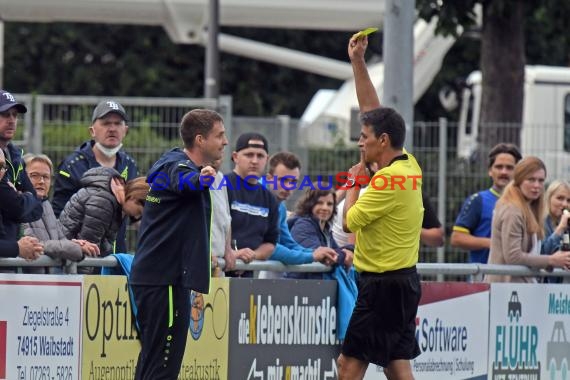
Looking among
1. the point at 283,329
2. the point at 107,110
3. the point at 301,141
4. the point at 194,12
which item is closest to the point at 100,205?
the point at 107,110

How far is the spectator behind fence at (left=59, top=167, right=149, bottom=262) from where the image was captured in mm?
9562

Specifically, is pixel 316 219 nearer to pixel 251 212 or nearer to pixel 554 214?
pixel 251 212

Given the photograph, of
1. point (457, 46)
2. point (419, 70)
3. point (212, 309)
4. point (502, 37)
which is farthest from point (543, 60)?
point (212, 309)

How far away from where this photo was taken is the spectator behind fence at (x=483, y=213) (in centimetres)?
1235

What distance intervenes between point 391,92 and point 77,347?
4287 mm

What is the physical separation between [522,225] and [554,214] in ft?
4.01

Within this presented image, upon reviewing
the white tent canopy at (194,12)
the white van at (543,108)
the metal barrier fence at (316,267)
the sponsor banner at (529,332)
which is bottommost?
the sponsor banner at (529,332)

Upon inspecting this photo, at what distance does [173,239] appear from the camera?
8.34 meters

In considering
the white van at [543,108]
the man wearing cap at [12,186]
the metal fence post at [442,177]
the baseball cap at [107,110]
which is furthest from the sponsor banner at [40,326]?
the white van at [543,108]

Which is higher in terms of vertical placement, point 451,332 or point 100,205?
point 100,205

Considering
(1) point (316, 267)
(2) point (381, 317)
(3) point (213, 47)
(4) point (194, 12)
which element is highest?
(4) point (194, 12)

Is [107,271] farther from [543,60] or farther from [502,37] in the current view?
[543,60]

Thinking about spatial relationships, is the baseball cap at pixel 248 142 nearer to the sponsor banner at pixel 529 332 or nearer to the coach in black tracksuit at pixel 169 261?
the sponsor banner at pixel 529 332

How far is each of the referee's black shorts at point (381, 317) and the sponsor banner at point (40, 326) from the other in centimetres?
173
